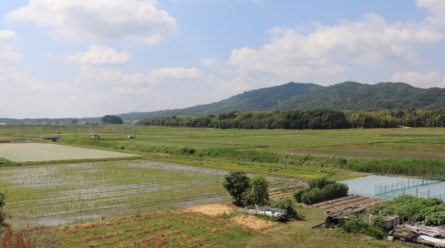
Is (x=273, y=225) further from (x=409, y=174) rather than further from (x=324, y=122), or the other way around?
(x=324, y=122)

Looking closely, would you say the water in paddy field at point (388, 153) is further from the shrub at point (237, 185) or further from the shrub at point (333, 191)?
the shrub at point (237, 185)

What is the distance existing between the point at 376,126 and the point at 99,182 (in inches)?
4590

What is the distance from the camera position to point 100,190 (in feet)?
76.9

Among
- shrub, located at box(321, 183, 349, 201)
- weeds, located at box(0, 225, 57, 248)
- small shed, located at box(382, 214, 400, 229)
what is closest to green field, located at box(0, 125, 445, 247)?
weeds, located at box(0, 225, 57, 248)

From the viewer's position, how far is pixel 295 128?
12512 centimetres

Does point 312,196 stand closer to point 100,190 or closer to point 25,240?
point 25,240

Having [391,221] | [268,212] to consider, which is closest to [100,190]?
[268,212]

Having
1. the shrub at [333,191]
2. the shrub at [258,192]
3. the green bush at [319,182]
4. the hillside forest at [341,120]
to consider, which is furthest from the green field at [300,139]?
the shrub at [258,192]

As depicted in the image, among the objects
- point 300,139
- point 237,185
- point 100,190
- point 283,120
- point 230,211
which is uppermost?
point 283,120

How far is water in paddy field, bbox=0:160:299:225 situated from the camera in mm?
17625

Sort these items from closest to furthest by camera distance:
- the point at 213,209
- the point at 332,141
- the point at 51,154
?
the point at 213,209 → the point at 51,154 → the point at 332,141

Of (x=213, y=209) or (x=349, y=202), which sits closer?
(x=213, y=209)

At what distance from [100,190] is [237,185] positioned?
11.3 meters

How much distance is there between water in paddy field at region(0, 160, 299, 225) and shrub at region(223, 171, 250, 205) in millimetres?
2289
